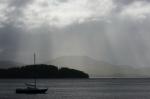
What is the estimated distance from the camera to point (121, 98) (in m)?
134

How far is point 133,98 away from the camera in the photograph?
133m

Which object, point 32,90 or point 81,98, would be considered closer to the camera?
point 81,98

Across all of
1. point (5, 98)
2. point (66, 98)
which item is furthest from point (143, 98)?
point (5, 98)

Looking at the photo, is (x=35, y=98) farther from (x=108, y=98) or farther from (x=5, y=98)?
(x=108, y=98)

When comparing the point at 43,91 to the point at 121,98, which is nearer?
the point at 121,98

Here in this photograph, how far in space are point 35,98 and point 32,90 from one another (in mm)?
19082

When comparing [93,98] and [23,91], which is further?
[23,91]

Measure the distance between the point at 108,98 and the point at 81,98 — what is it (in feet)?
28.3

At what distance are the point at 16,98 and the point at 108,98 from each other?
28.2 m

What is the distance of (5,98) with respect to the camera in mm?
131250

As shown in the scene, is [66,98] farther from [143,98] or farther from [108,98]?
[143,98]

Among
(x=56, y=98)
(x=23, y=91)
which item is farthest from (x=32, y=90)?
(x=56, y=98)

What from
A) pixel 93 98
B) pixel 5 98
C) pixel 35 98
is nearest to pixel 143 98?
pixel 93 98

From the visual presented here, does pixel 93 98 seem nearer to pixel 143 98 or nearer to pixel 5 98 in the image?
pixel 143 98
